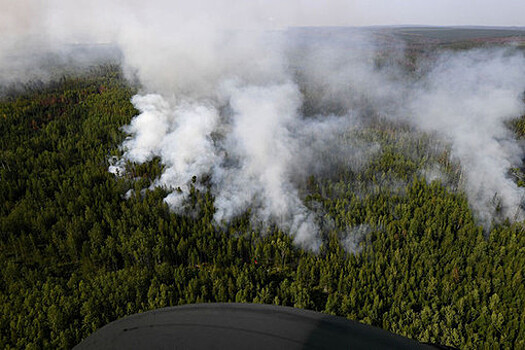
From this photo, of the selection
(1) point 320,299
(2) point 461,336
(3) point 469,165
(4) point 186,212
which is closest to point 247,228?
(4) point 186,212

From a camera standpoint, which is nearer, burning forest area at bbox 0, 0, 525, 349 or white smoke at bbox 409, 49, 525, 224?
burning forest area at bbox 0, 0, 525, 349

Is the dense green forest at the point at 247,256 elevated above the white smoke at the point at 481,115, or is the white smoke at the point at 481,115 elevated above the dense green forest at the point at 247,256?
the white smoke at the point at 481,115

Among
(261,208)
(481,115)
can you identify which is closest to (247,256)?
(261,208)

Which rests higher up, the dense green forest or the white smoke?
the white smoke

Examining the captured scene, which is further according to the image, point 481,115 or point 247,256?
point 481,115

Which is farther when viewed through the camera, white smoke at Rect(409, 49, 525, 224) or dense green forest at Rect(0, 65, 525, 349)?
white smoke at Rect(409, 49, 525, 224)

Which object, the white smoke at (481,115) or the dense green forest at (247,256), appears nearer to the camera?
the dense green forest at (247,256)

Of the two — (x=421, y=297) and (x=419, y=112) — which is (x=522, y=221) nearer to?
(x=421, y=297)

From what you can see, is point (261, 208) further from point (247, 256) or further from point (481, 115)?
point (481, 115)
